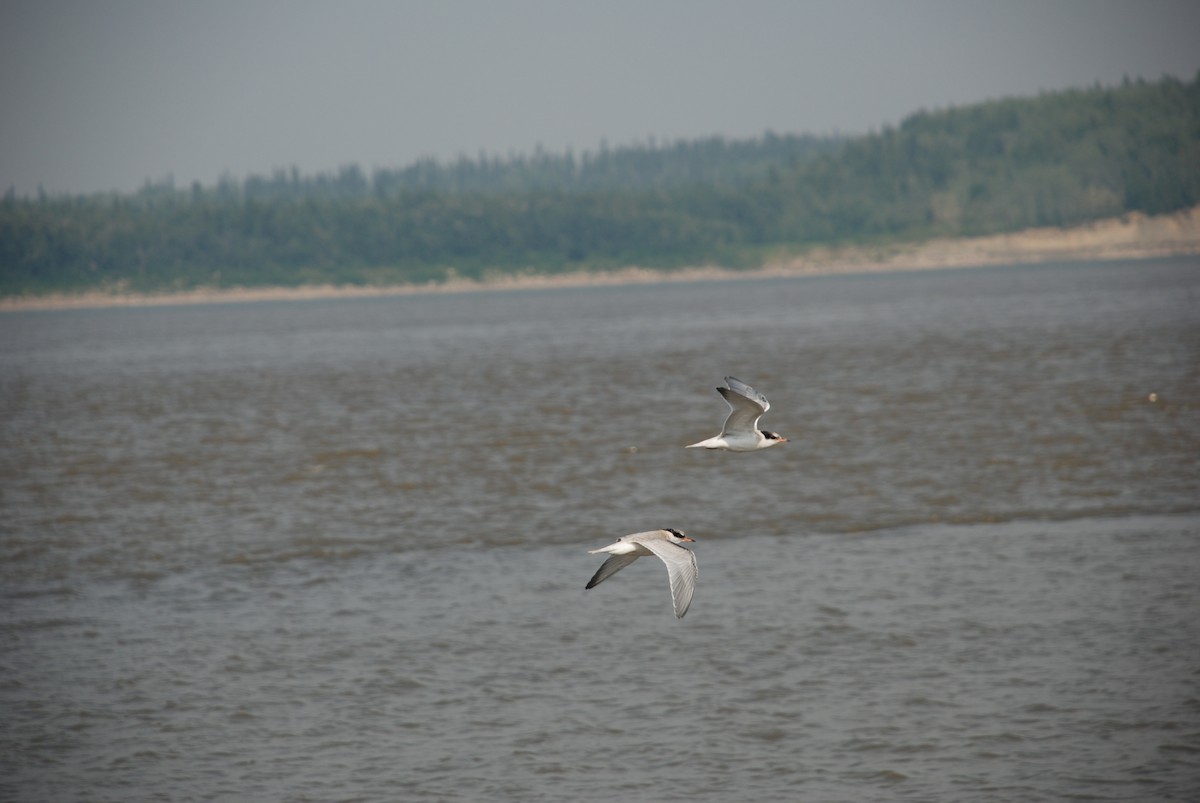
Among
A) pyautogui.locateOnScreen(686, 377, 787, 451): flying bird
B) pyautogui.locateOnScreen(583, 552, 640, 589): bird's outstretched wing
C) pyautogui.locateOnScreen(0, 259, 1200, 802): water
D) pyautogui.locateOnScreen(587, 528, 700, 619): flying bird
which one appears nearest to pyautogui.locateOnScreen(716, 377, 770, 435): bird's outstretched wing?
pyautogui.locateOnScreen(686, 377, 787, 451): flying bird

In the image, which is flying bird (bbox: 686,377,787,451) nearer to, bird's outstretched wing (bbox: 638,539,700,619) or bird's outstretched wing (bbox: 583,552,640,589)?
bird's outstretched wing (bbox: 638,539,700,619)

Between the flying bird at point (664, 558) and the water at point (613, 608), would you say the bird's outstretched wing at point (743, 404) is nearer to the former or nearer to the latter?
the flying bird at point (664, 558)

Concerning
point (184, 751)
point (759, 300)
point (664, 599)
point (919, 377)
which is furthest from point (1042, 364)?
point (759, 300)

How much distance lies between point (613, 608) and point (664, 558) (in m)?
8.96

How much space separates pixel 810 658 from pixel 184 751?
7.74 meters

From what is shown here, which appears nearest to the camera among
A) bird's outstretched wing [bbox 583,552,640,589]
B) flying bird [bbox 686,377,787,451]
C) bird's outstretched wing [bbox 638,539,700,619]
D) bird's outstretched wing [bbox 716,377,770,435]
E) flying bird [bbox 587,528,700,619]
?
bird's outstretched wing [bbox 638,539,700,619]

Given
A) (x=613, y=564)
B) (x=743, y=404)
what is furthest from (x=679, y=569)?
(x=743, y=404)

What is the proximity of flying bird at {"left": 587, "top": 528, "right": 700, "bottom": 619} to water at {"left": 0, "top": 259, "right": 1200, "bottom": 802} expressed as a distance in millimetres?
3135

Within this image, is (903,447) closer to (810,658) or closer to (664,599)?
(664,599)

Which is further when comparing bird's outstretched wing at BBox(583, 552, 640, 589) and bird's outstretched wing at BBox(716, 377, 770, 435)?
bird's outstretched wing at BBox(716, 377, 770, 435)

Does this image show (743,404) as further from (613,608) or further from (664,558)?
(613,608)

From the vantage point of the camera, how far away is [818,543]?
24797mm

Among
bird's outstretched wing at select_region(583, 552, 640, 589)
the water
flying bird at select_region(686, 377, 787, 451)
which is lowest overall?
the water

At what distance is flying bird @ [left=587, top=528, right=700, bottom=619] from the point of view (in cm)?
1191
